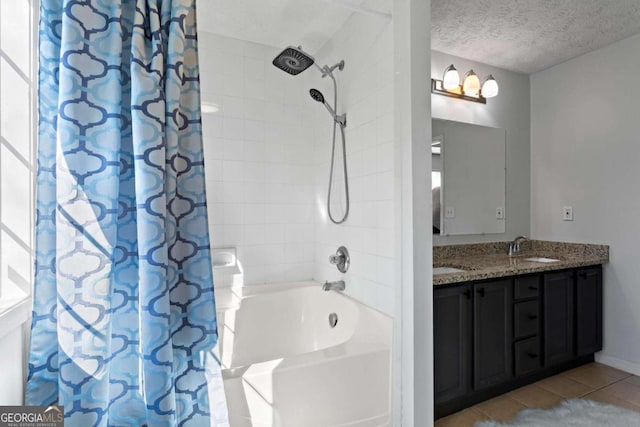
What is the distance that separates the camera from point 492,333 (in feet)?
6.97

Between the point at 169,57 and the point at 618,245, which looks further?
the point at 618,245

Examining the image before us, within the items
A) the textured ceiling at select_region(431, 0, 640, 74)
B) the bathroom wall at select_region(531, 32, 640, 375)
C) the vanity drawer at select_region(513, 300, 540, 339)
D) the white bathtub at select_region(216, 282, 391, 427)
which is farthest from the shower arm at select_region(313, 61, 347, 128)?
the bathroom wall at select_region(531, 32, 640, 375)

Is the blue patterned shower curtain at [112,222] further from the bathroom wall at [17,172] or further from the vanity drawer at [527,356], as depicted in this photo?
the vanity drawer at [527,356]

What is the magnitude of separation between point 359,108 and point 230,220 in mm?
1183

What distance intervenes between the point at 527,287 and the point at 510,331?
1.08 ft

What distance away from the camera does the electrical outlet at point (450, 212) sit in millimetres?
2691

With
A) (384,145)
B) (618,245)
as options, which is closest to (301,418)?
(384,145)

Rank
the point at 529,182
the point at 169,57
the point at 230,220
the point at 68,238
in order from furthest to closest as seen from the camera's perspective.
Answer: the point at 529,182 → the point at 230,220 → the point at 169,57 → the point at 68,238

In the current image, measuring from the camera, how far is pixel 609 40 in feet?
8.40

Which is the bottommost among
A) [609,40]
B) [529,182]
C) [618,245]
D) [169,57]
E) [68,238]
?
[618,245]

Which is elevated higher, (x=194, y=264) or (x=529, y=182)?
(x=529, y=182)

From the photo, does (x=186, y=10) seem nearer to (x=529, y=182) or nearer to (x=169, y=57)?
(x=169, y=57)

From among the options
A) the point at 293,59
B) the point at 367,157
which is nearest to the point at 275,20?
the point at 293,59

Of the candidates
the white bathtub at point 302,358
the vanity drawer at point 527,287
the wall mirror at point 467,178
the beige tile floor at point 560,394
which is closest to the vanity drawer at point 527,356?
the beige tile floor at point 560,394
